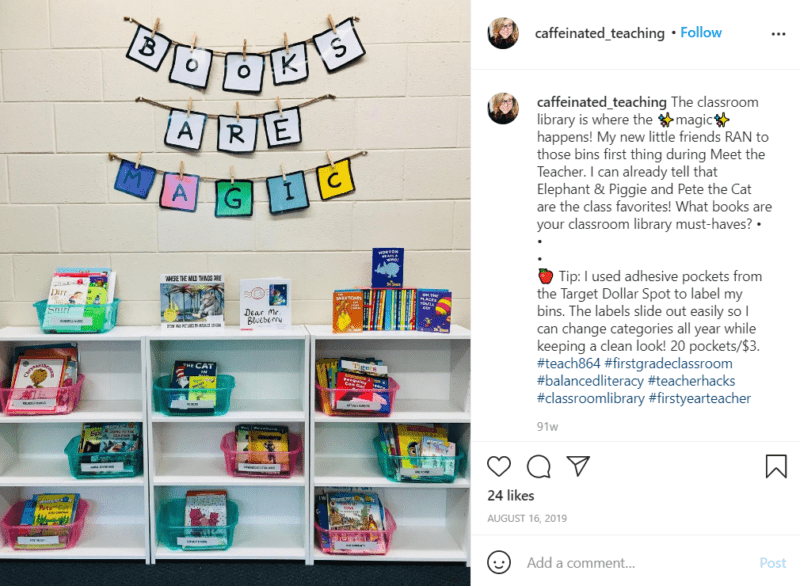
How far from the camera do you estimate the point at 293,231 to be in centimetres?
277

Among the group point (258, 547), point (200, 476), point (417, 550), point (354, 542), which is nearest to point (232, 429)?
point (200, 476)

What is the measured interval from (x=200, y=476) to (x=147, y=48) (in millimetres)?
1844

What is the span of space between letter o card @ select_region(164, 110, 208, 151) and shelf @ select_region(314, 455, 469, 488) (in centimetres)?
152

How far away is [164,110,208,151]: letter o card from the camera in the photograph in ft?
8.89

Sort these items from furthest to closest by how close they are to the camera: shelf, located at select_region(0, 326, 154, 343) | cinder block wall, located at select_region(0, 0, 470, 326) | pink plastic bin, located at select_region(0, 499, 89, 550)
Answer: cinder block wall, located at select_region(0, 0, 470, 326) → pink plastic bin, located at select_region(0, 499, 89, 550) → shelf, located at select_region(0, 326, 154, 343)

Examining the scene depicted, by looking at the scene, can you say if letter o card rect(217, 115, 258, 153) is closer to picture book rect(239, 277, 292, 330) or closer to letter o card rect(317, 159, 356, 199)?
letter o card rect(317, 159, 356, 199)

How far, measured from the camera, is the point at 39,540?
260 cm

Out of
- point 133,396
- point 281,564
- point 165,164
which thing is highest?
point 165,164

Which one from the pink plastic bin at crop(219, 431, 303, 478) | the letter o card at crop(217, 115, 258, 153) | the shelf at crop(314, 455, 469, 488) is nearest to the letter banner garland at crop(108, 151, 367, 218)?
the letter o card at crop(217, 115, 258, 153)

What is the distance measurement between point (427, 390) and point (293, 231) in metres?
0.94

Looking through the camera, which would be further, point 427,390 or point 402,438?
point 427,390
